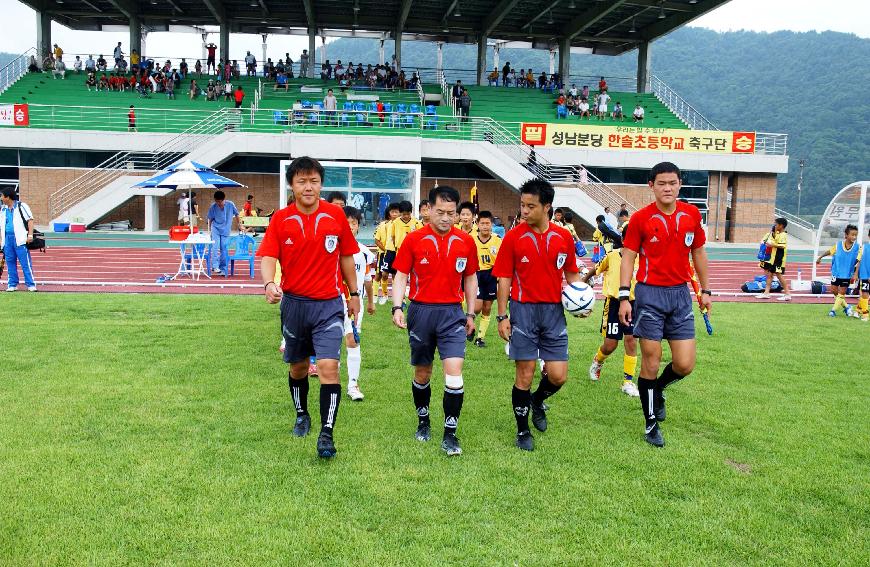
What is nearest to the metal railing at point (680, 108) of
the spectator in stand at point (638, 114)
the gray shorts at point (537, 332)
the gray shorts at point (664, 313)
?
the spectator in stand at point (638, 114)

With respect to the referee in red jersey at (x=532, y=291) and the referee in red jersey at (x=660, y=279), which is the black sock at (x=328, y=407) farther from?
the referee in red jersey at (x=660, y=279)

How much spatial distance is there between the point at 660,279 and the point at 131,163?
28.8 metres

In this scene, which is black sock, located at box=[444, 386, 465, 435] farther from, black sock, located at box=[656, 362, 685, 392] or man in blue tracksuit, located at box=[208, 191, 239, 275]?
man in blue tracksuit, located at box=[208, 191, 239, 275]

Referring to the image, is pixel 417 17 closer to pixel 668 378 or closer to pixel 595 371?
pixel 595 371

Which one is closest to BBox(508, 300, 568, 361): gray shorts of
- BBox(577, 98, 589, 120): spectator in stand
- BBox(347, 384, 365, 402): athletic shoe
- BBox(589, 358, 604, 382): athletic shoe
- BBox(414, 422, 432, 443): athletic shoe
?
BBox(414, 422, 432, 443): athletic shoe

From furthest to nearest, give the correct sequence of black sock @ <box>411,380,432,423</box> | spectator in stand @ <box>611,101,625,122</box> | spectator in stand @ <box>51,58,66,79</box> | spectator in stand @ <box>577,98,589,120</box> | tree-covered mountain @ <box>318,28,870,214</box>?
tree-covered mountain @ <box>318,28,870,214</box>
spectator in stand @ <box>611,101,625,122</box>
spectator in stand @ <box>577,98,589,120</box>
spectator in stand @ <box>51,58,66,79</box>
black sock @ <box>411,380,432,423</box>

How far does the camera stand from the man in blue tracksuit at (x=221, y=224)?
16.8 metres

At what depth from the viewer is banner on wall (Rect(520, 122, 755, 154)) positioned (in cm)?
3262

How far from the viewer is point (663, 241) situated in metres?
5.90

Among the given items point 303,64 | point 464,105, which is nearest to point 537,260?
point 464,105

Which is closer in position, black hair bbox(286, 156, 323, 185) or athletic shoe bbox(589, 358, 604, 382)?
black hair bbox(286, 156, 323, 185)

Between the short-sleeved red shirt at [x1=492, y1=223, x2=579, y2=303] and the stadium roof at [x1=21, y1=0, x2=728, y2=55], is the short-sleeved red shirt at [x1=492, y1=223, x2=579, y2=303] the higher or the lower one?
the lower one

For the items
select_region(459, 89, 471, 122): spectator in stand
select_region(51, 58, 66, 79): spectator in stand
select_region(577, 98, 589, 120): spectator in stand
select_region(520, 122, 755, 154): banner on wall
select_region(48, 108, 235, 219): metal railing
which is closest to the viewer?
select_region(48, 108, 235, 219): metal railing

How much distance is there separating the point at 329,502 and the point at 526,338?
2057mm
